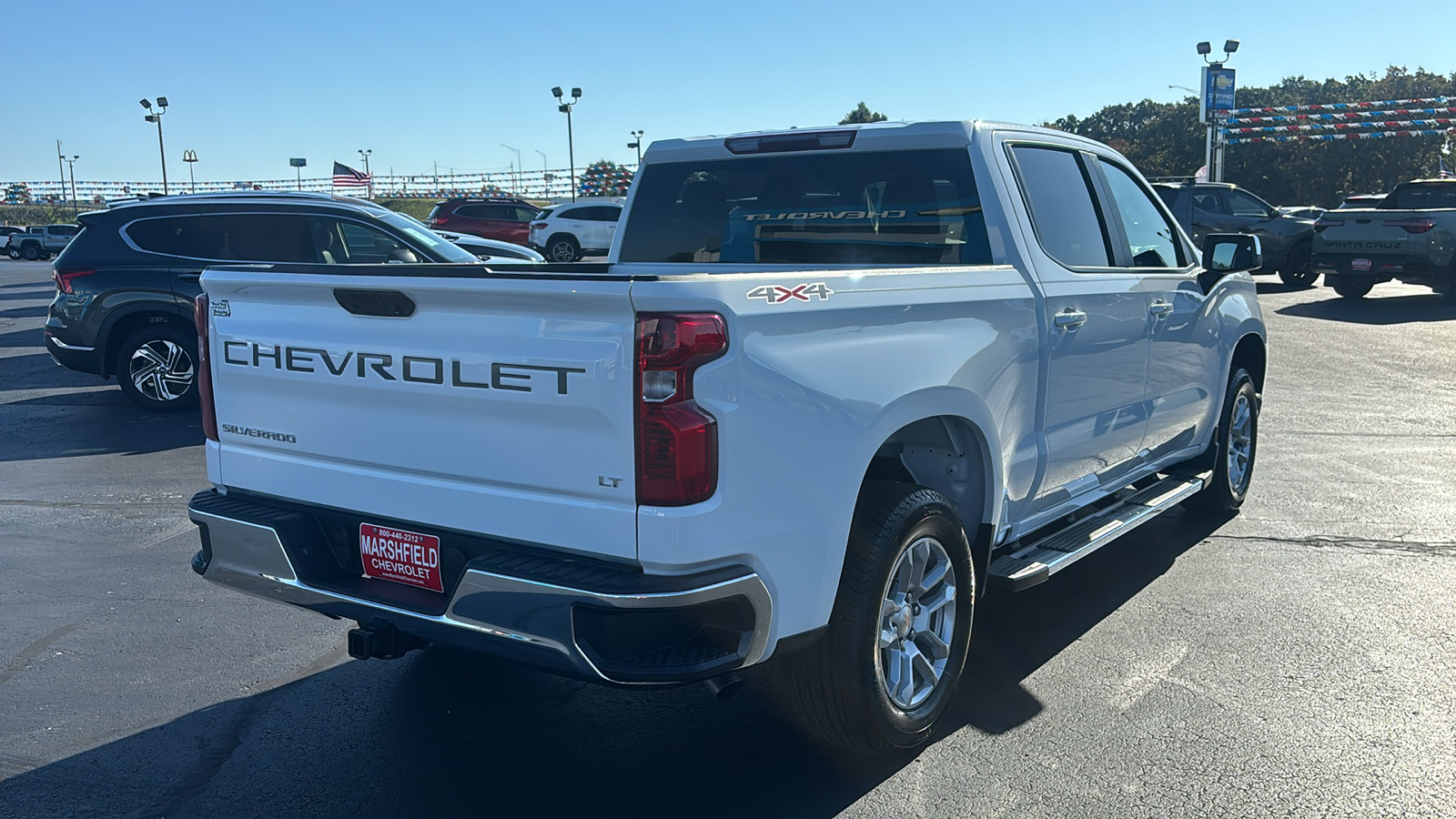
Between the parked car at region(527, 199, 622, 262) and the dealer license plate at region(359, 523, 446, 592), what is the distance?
26789 millimetres

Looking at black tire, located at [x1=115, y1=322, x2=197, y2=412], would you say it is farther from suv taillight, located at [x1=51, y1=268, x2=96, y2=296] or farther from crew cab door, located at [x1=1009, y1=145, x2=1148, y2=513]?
crew cab door, located at [x1=1009, y1=145, x2=1148, y2=513]

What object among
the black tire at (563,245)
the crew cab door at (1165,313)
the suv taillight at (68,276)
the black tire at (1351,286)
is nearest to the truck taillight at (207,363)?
the crew cab door at (1165,313)

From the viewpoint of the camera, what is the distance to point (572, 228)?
98.4ft

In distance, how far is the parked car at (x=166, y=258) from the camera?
988cm

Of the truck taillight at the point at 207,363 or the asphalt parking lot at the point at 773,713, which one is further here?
the truck taillight at the point at 207,363

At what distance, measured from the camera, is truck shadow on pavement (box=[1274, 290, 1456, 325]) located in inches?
659

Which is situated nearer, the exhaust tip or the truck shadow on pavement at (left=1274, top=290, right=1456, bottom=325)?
the exhaust tip

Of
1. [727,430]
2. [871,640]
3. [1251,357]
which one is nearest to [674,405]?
[727,430]

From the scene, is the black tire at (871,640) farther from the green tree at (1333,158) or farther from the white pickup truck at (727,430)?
the green tree at (1333,158)

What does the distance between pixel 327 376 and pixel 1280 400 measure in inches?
363

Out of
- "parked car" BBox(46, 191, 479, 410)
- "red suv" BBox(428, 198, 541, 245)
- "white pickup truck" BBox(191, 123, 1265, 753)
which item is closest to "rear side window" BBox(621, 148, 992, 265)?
"white pickup truck" BBox(191, 123, 1265, 753)

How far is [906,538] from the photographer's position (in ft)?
11.3

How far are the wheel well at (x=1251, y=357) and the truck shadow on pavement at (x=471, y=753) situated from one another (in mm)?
2889

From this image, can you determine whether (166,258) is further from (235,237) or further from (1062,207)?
(1062,207)
